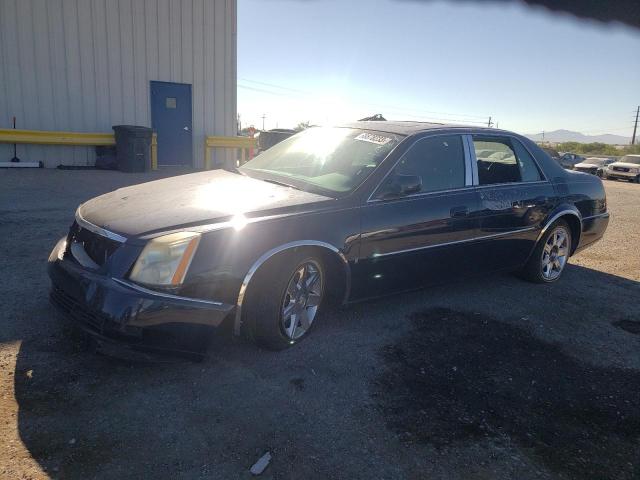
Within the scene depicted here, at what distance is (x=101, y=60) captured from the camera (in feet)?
40.9

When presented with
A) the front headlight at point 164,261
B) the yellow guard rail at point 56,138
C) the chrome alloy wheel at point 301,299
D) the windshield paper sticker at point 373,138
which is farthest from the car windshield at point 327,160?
the yellow guard rail at point 56,138

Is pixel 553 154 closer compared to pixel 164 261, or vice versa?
pixel 164 261

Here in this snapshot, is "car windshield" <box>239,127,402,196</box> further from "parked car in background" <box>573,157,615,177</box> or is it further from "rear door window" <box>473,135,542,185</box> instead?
"parked car in background" <box>573,157,615,177</box>

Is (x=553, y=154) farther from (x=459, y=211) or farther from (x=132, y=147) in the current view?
(x=459, y=211)

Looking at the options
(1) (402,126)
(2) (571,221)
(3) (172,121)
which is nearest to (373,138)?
(1) (402,126)

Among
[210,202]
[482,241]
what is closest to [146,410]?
[210,202]

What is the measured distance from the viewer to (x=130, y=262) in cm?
281

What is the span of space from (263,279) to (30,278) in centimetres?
246

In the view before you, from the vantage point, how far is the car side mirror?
12.3ft

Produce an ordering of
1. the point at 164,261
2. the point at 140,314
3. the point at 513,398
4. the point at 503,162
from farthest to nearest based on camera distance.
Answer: the point at 503,162
the point at 513,398
the point at 164,261
the point at 140,314

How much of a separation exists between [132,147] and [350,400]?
10.8m

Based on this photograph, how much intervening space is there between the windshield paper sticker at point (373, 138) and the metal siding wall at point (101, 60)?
10.6m

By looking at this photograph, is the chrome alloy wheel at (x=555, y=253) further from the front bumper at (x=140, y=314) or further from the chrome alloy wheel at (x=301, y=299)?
the front bumper at (x=140, y=314)

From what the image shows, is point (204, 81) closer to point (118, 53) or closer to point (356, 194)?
point (118, 53)
